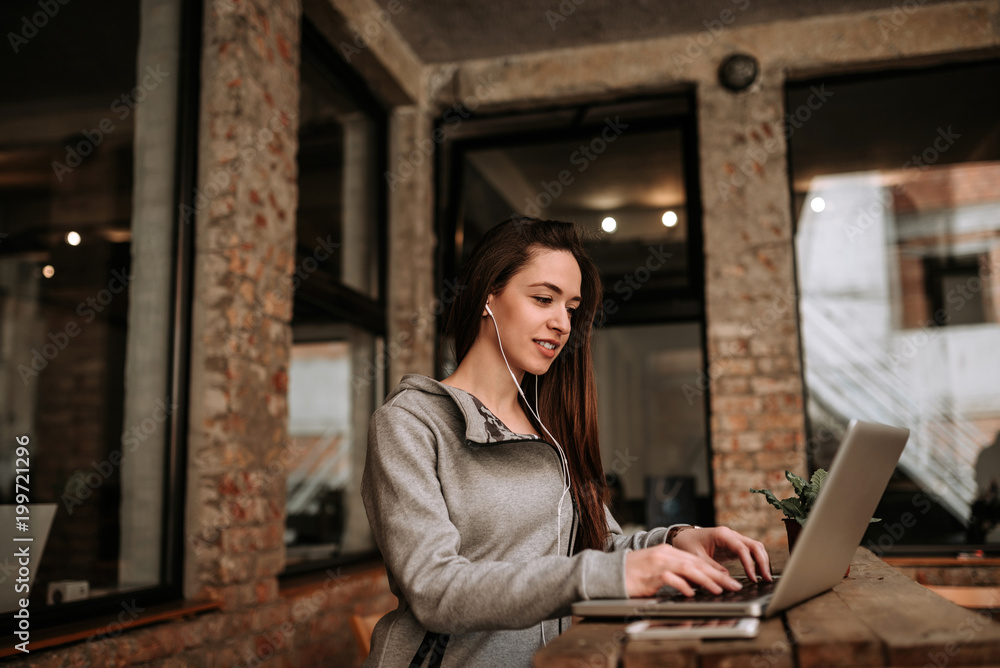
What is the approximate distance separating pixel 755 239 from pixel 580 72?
1505mm

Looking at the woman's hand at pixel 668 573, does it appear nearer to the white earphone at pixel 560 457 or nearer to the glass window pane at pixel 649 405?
the white earphone at pixel 560 457

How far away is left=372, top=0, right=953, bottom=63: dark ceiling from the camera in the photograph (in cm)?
459

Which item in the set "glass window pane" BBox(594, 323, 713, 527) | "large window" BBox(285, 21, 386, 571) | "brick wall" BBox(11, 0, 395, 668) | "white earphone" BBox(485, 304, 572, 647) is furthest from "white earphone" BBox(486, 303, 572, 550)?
"glass window pane" BBox(594, 323, 713, 527)

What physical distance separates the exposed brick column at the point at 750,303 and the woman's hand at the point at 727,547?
A: 3069mm

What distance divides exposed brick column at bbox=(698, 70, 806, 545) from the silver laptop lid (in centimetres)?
328

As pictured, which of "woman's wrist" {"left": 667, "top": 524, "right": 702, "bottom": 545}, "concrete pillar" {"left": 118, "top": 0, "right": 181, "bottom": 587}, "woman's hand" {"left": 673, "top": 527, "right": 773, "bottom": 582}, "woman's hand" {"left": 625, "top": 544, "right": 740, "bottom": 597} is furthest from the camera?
"concrete pillar" {"left": 118, "top": 0, "right": 181, "bottom": 587}

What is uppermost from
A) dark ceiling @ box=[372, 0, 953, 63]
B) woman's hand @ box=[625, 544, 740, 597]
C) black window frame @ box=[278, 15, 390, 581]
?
dark ceiling @ box=[372, 0, 953, 63]

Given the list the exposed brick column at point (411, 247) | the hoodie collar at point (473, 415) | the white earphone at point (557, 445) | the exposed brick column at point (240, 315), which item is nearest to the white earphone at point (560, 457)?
the white earphone at point (557, 445)

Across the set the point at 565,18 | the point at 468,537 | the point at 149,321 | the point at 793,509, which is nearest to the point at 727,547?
the point at 793,509

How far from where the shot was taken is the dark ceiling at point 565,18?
4594 millimetres

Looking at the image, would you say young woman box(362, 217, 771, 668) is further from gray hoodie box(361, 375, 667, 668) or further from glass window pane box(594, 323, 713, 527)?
glass window pane box(594, 323, 713, 527)

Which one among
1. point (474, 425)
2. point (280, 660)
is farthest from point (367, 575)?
point (474, 425)

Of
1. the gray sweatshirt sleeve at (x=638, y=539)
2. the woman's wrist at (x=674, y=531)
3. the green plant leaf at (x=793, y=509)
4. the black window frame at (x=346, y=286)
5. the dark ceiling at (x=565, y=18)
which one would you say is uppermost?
the dark ceiling at (x=565, y=18)

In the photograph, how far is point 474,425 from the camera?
1562 mm
